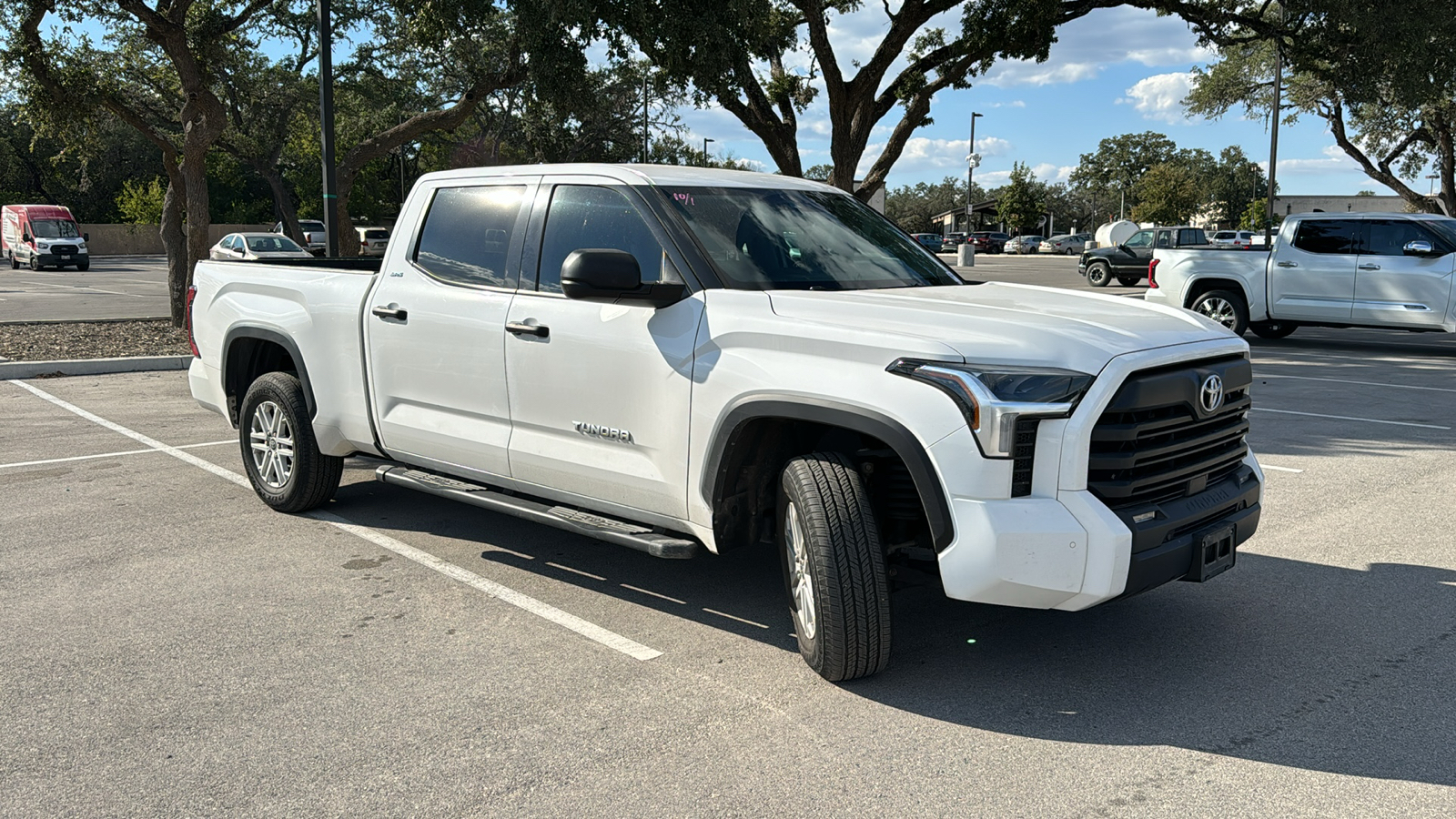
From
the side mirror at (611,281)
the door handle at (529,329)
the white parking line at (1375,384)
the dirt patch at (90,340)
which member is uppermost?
the side mirror at (611,281)

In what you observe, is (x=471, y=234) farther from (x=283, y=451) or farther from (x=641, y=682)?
(x=641, y=682)

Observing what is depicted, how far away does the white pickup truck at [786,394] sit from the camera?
11.8ft

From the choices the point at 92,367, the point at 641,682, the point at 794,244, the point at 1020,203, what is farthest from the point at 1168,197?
the point at 641,682

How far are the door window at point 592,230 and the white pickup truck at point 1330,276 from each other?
41.5ft

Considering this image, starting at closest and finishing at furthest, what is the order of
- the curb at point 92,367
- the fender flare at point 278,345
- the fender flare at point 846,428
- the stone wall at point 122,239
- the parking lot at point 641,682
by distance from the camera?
1. the parking lot at point 641,682
2. the fender flare at point 846,428
3. the fender flare at point 278,345
4. the curb at point 92,367
5. the stone wall at point 122,239

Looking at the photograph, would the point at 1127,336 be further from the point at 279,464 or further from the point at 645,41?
the point at 645,41

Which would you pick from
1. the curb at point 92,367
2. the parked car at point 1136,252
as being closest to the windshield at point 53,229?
the curb at point 92,367

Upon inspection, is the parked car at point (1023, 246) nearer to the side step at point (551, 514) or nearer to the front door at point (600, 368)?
the side step at point (551, 514)

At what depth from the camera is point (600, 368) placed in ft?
15.1

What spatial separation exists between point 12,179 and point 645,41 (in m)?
60.6

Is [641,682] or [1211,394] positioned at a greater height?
[1211,394]

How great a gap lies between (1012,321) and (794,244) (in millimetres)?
1239

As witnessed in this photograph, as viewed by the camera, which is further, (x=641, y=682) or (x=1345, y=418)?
(x=1345, y=418)

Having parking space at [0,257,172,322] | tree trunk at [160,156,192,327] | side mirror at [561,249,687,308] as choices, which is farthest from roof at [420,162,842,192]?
parking space at [0,257,172,322]
